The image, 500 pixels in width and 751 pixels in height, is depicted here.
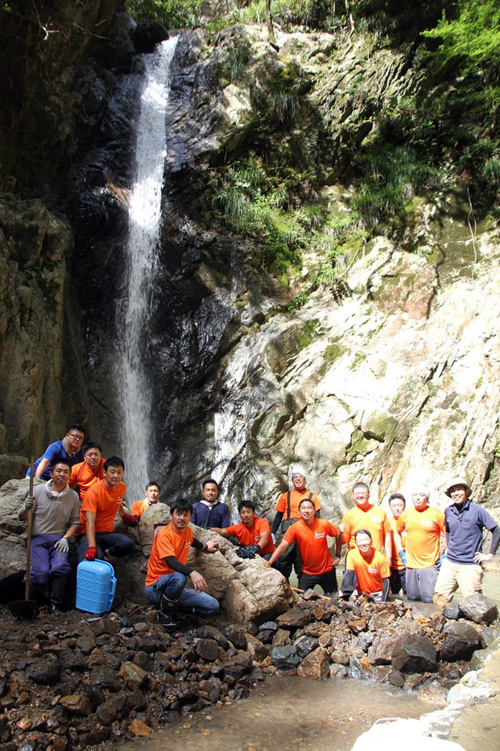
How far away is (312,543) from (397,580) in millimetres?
1237

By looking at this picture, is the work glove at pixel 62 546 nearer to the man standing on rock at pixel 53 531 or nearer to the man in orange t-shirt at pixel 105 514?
the man standing on rock at pixel 53 531

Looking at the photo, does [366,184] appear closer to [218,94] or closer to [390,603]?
[218,94]

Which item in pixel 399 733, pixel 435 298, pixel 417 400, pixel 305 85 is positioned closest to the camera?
pixel 399 733

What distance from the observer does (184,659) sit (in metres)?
4.52

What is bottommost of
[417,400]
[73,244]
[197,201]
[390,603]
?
[390,603]

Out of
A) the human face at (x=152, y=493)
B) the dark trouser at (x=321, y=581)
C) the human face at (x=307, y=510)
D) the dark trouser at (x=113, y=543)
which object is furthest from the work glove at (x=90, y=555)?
the dark trouser at (x=321, y=581)

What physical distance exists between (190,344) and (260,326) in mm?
1818

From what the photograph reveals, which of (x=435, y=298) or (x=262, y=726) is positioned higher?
(x=435, y=298)

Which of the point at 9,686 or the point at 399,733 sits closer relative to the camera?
the point at 399,733

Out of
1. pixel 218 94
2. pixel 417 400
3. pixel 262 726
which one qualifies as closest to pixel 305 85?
pixel 218 94

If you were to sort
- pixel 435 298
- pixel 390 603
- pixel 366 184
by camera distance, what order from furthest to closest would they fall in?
pixel 366 184, pixel 435 298, pixel 390 603

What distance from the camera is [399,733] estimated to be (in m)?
2.72

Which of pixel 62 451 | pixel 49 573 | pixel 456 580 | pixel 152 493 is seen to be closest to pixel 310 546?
pixel 456 580

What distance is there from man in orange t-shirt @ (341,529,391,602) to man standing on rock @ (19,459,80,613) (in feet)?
10.0
